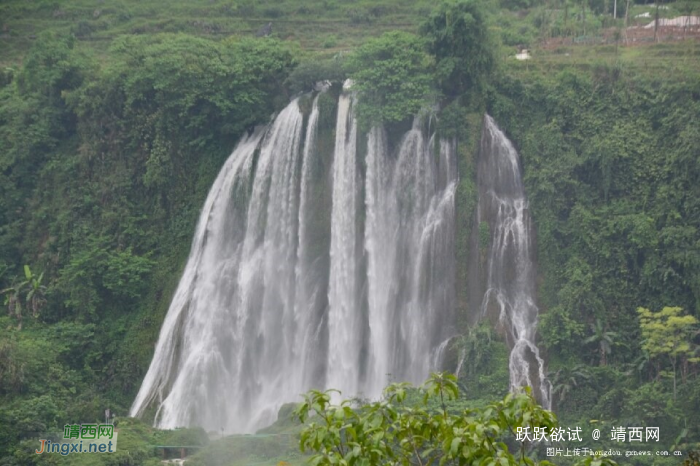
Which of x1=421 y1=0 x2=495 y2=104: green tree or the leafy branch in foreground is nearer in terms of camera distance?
the leafy branch in foreground

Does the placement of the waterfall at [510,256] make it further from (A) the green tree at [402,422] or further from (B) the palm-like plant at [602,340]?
(A) the green tree at [402,422]

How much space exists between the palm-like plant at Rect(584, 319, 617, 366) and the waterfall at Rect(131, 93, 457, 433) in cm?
356

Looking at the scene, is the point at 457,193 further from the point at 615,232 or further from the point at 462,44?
the point at 615,232

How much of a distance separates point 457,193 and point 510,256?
1.99m

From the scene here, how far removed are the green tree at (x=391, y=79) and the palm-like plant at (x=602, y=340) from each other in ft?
22.9

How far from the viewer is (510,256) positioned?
29016mm

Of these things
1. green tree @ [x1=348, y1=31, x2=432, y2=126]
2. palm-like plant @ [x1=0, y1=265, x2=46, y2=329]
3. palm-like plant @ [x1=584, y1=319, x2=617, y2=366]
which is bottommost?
palm-like plant @ [x1=584, y1=319, x2=617, y2=366]

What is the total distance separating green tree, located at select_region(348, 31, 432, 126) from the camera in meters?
29.9

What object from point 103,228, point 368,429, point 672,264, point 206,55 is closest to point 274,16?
point 206,55

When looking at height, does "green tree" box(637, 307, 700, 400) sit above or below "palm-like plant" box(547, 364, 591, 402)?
above

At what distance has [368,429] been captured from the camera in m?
10.6

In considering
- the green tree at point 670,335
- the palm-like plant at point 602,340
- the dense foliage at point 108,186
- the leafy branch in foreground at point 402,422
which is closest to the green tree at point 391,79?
the dense foliage at point 108,186

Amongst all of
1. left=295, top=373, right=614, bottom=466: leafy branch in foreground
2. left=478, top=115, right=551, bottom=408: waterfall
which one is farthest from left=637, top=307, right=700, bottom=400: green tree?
left=295, top=373, right=614, bottom=466: leafy branch in foreground

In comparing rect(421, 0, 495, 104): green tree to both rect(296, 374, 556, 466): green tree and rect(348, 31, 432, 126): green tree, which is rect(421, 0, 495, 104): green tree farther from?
rect(296, 374, 556, 466): green tree
